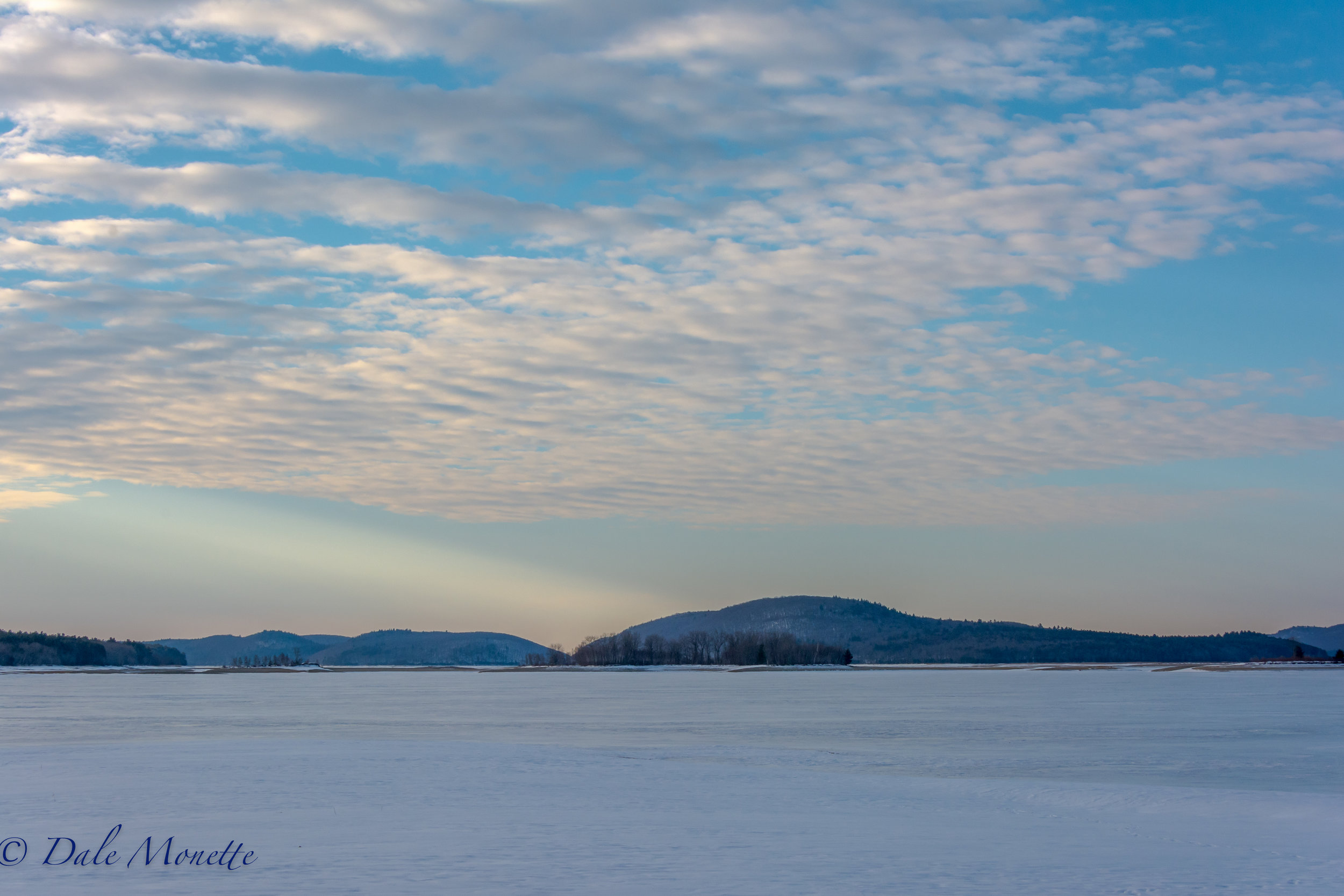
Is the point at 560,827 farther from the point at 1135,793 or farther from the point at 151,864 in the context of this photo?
the point at 1135,793

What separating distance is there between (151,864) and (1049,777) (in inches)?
731

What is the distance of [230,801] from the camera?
21.0 m

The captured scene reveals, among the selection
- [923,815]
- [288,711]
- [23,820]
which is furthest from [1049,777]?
[288,711]

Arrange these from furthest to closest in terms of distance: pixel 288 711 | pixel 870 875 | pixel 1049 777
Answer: pixel 288 711, pixel 1049 777, pixel 870 875
